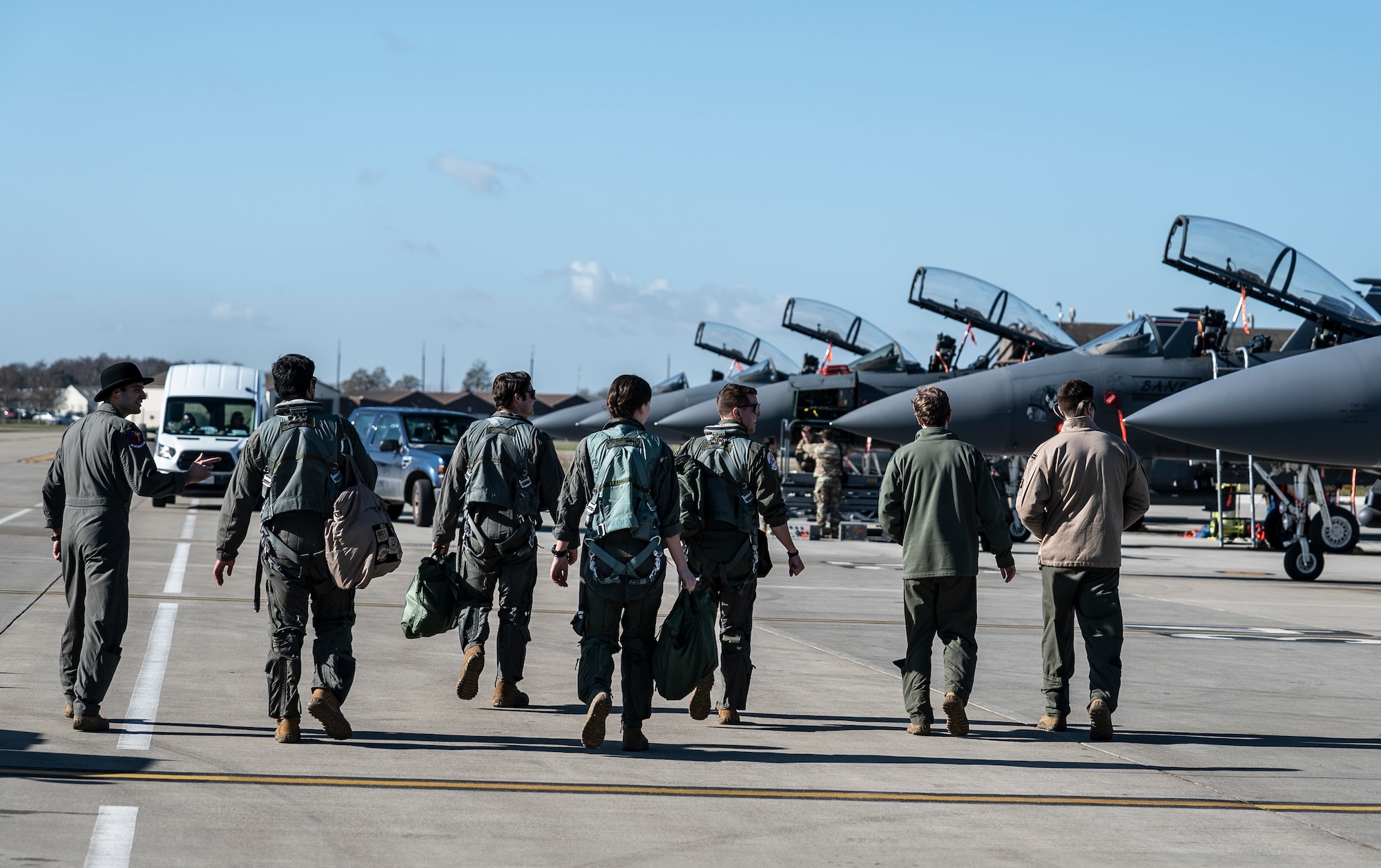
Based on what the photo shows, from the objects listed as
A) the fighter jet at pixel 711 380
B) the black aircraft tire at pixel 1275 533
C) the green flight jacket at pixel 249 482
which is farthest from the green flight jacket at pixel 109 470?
the fighter jet at pixel 711 380

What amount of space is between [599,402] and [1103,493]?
1235 inches

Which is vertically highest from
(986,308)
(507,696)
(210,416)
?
(986,308)

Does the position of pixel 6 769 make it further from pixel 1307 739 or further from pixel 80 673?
pixel 1307 739

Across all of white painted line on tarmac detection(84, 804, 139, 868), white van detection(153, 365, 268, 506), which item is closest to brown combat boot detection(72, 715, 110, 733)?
white painted line on tarmac detection(84, 804, 139, 868)

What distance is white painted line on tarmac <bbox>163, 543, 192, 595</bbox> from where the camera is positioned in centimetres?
1154

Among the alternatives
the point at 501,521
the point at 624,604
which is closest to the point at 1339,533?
the point at 501,521

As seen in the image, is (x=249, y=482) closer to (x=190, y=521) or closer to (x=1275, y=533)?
(x=190, y=521)

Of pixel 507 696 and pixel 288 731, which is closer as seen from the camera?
pixel 288 731

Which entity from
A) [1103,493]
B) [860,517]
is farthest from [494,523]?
[860,517]

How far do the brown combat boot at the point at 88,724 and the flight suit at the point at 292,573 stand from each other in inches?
28.7

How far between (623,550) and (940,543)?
5.21 ft

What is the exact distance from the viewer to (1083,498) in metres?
6.93

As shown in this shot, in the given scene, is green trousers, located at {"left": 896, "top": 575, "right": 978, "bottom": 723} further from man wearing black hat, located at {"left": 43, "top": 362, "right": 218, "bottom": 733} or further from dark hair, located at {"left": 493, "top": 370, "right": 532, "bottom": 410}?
man wearing black hat, located at {"left": 43, "top": 362, "right": 218, "bottom": 733}

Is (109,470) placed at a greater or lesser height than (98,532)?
greater
